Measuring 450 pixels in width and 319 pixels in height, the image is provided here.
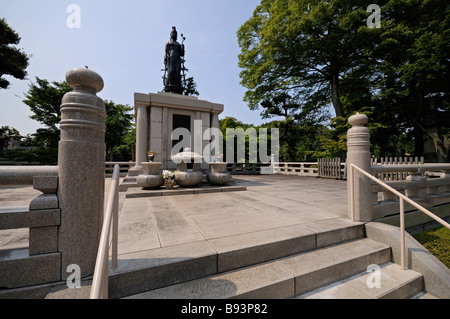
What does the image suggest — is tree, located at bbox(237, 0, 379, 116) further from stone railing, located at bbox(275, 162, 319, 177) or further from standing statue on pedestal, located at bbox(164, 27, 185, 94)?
standing statue on pedestal, located at bbox(164, 27, 185, 94)

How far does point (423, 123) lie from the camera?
53.9 ft

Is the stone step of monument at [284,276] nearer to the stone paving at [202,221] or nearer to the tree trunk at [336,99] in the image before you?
the stone paving at [202,221]

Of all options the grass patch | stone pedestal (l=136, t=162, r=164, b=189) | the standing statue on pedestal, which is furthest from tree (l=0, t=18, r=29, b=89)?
the grass patch

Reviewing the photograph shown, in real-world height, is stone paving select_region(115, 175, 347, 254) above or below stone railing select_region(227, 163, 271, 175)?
below

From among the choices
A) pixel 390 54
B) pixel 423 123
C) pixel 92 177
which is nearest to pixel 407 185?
pixel 92 177

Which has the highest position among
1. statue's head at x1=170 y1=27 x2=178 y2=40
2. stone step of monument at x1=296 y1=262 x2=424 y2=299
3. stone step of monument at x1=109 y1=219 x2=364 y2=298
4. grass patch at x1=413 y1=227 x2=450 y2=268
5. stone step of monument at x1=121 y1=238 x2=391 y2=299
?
statue's head at x1=170 y1=27 x2=178 y2=40

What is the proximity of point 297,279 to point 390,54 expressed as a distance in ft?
68.8

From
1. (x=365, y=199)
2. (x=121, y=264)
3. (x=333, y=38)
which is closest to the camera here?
(x=121, y=264)

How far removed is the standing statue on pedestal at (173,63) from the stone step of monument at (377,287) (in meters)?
11.0

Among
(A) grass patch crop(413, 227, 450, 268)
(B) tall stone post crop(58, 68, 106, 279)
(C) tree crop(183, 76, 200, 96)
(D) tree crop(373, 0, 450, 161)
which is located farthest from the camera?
(C) tree crop(183, 76, 200, 96)

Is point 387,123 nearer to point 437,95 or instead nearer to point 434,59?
point 437,95

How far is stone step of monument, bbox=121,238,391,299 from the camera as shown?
1944mm

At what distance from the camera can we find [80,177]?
1935 millimetres

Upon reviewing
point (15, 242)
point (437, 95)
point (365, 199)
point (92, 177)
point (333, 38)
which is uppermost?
point (333, 38)
